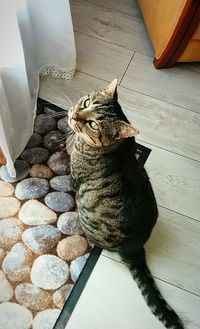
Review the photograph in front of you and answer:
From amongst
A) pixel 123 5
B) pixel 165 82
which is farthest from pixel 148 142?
pixel 123 5

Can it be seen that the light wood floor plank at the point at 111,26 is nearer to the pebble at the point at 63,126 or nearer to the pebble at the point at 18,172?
the pebble at the point at 63,126

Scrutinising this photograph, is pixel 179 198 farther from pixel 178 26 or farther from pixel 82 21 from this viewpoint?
pixel 82 21

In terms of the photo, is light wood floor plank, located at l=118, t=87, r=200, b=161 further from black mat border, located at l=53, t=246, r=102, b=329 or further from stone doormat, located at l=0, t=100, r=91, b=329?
black mat border, located at l=53, t=246, r=102, b=329

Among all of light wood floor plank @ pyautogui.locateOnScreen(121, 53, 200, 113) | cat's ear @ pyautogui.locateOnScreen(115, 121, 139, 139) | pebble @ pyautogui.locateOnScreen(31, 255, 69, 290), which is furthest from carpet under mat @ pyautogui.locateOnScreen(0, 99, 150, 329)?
cat's ear @ pyautogui.locateOnScreen(115, 121, 139, 139)

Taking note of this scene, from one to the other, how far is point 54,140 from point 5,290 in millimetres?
579

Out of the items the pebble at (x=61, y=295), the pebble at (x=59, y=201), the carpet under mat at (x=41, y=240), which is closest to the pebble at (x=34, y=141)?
the carpet under mat at (x=41, y=240)

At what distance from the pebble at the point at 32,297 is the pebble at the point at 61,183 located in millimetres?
352

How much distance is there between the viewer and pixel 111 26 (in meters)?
1.77

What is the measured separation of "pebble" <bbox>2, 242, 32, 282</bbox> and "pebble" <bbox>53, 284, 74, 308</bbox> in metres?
0.11

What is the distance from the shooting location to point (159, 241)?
130cm

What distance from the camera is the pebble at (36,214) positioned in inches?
49.8

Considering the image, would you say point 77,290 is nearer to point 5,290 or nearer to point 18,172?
point 5,290

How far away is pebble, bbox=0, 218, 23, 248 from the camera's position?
3.97 ft

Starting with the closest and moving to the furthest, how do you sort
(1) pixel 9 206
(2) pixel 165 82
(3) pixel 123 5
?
1. (1) pixel 9 206
2. (2) pixel 165 82
3. (3) pixel 123 5
